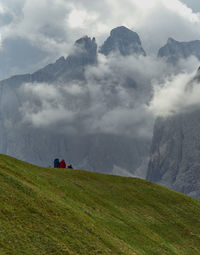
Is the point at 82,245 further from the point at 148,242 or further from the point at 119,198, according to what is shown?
the point at 119,198

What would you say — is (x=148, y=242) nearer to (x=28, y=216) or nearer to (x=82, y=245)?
(x=82, y=245)

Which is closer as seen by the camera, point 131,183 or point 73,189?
point 73,189

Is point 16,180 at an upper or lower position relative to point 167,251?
upper

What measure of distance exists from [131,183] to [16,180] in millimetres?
A: 36110

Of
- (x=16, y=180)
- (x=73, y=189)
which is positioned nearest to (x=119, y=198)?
(x=73, y=189)

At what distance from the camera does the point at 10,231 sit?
→ 28.8m

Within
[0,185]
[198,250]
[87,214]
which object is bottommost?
[198,250]

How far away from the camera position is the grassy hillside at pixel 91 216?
30.0 metres

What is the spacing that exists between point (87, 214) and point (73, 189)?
11.7 metres

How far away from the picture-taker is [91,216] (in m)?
42.7

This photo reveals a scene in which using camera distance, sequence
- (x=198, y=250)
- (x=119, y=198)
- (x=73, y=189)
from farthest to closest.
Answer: (x=119, y=198) < (x=73, y=189) < (x=198, y=250)

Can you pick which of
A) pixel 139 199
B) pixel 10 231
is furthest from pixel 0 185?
pixel 139 199

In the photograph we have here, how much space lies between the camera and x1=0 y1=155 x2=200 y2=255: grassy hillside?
3005 centimetres

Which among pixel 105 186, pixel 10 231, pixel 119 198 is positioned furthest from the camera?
pixel 105 186
